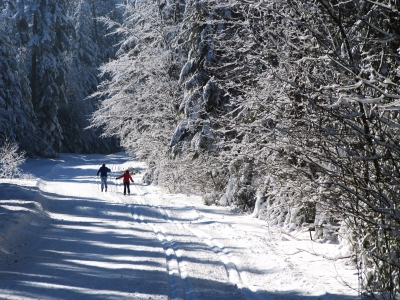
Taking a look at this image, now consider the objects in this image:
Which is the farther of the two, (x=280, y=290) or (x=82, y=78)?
(x=82, y=78)

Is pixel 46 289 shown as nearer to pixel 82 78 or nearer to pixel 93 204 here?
pixel 93 204

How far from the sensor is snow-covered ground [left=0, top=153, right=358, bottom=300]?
6957mm

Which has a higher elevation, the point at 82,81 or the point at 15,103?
the point at 82,81

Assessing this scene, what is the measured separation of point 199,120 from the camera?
15.6 metres

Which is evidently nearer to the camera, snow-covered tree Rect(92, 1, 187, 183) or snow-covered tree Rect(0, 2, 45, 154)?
snow-covered tree Rect(92, 1, 187, 183)

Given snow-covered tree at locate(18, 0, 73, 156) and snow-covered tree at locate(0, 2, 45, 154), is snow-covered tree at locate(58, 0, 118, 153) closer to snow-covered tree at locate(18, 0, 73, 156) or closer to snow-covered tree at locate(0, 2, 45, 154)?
snow-covered tree at locate(18, 0, 73, 156)

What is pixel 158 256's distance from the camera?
913 cm

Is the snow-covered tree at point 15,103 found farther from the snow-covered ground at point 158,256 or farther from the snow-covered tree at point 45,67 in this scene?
the snow-covered ground at point 158,256

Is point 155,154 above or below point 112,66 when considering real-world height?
below

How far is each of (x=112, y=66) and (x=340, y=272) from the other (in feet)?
59.2

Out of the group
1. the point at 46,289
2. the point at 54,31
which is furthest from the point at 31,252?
the point at 54,31

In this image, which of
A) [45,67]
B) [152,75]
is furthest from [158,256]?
[45,67]

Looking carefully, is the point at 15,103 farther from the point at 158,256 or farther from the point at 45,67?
Answer: the point at 158,256

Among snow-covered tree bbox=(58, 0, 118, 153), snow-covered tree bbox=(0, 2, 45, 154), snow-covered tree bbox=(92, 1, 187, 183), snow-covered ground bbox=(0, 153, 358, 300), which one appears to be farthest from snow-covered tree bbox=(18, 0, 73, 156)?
snow-covered ground bbox=(0, 153, 358, 300)
